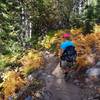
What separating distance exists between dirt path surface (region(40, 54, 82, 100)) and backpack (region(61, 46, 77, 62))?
127 centimetres

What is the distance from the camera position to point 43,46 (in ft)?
75.4

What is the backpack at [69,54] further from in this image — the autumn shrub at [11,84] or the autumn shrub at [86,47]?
the autumn shrub at [11,84]

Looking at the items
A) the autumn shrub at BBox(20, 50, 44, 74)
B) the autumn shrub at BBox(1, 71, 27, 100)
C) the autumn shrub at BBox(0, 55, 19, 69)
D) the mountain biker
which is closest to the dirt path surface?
the autumn shrub at BBox(20, 50, 44, 74)

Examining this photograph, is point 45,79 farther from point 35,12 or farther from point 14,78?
point 35,12

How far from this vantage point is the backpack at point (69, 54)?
14.2 m

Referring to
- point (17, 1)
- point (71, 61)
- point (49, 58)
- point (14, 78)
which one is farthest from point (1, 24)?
point (71, 61)

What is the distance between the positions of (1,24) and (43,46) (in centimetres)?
354

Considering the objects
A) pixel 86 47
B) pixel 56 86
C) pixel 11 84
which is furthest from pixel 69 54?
pixel 86 47

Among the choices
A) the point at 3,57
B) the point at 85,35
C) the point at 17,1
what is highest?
the point at 17,1

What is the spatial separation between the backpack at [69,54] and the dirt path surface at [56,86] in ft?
4.18

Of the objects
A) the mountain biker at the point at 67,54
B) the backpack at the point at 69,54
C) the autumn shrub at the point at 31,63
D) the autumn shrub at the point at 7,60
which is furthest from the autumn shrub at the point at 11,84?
the autumn shrub at the point at 7,60

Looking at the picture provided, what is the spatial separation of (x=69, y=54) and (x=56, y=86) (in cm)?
170

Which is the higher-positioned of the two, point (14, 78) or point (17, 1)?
point (17, 1)

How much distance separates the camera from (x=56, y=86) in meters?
15.0
